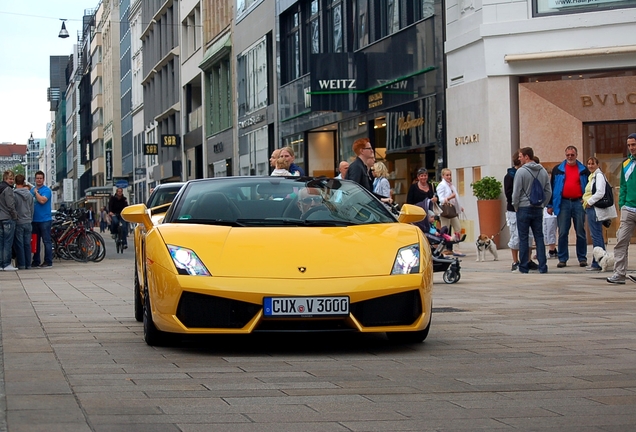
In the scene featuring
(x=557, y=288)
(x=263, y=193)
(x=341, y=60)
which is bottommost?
(x=557, y=288)

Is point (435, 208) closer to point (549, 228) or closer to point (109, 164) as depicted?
point (549, 228)

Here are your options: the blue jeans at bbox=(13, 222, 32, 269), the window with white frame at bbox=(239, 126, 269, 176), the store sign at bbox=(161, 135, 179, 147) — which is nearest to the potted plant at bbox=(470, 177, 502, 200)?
the blue jeans at bbox=(13, 222, 32, 269)

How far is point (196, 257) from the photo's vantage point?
782 cm

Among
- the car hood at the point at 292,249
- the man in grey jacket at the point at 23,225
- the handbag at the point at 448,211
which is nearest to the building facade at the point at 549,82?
the handbag at the point at 448,211

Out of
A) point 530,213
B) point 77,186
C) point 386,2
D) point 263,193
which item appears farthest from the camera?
point 77,186

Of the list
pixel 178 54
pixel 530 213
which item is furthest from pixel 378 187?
pixel 178 54

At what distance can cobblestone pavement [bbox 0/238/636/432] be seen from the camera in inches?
214

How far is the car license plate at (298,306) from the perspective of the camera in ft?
24.9

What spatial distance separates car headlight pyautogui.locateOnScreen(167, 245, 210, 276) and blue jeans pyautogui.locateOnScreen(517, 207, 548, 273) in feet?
31.2

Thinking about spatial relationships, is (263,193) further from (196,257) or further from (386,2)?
(386,2)

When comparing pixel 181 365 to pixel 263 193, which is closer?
pixel 181 365

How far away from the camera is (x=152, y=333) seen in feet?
27.1

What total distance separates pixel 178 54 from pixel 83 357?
61.0 metres

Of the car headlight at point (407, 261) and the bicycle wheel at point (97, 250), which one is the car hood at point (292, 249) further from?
the bicycle wheel at point (97, 250)
